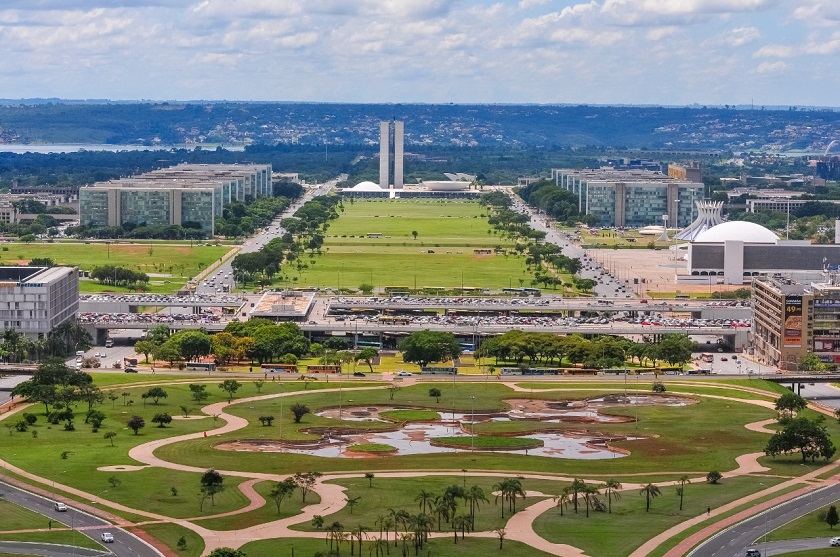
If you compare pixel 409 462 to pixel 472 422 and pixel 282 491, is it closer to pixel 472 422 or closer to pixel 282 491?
pixel 282 491

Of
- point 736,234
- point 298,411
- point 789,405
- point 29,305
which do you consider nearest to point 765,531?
point 789,405

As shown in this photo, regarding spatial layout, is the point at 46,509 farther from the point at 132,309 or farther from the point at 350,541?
the point at 132,309

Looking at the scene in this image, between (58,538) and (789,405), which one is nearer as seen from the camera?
(58,538)

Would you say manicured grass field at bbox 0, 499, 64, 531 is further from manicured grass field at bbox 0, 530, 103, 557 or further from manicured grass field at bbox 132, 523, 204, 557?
manicured grass field at bbox 132, 523, 204, 557

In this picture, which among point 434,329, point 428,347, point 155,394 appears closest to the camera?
point 155,394

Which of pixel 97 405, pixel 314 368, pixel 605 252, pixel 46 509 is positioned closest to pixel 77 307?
pixel 314 368

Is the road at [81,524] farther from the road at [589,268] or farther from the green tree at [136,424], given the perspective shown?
the road at [589,268]
